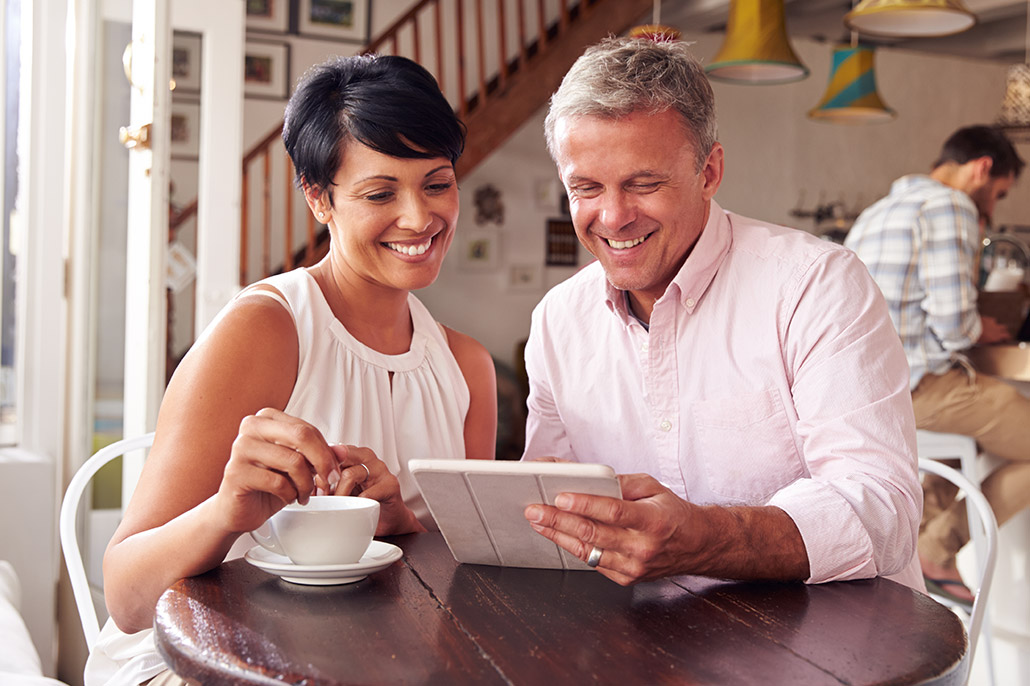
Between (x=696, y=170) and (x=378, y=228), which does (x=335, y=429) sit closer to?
(x=378, y=228)

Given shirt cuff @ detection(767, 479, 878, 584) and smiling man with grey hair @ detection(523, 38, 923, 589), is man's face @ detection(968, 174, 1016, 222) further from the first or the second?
shirt cuff @ detection(767, 479, 878, 584)

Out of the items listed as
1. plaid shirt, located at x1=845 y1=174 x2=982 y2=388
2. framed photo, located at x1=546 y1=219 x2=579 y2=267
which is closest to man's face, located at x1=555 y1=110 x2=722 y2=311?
plaid shirt, located at x1=845 y1=174 x2=982 y2=388

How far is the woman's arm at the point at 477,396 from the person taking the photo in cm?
184

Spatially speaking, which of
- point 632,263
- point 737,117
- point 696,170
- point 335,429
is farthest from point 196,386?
point 737,117

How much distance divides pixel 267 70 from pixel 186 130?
3.91m

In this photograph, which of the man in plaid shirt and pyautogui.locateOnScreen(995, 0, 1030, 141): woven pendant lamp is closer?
the man in plaid shirt

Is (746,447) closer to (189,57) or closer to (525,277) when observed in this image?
(189,57)

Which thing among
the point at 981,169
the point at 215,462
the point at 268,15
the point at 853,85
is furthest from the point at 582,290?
the point at 268,15

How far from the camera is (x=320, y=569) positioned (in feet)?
3.53

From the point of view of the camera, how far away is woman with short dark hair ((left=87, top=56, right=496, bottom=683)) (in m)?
1.27

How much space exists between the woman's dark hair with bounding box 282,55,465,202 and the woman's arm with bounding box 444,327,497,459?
0.41 metres

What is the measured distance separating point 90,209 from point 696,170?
220cm

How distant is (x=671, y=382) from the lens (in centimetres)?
161

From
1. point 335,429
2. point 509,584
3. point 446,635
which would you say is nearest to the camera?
point 446,635
